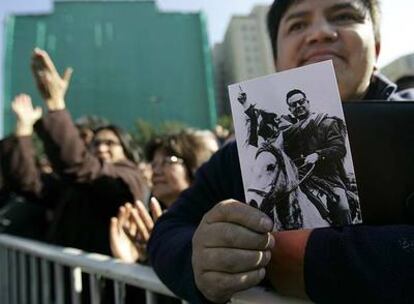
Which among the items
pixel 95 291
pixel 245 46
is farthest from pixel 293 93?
pixel 245 46

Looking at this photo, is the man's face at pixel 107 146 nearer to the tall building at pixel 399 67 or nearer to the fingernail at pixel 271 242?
the tall building at pixel 399 67

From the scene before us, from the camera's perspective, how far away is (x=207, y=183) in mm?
964

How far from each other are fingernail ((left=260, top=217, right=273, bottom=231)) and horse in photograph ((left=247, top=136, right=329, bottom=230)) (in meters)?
0.02

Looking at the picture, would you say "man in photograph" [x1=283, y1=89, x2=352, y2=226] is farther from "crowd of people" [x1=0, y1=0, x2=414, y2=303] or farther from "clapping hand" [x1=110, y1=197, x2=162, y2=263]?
"clapping hand" [x1=110, y1=197, x2=162, y2=263]

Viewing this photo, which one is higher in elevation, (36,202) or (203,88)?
(203,88)

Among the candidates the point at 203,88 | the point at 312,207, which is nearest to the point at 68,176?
the point at 312,207

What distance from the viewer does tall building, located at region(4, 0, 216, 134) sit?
85.5ft

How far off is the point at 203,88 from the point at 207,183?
2593cm

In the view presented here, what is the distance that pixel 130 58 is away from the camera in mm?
27375

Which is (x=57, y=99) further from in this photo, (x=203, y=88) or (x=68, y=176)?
(x=203, y=88)

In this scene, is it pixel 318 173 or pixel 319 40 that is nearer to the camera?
pixel 318 173

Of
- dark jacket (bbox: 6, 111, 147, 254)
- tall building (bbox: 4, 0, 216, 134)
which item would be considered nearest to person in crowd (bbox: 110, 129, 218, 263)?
dark jacket (bbox: 6, 111, 147, 254)

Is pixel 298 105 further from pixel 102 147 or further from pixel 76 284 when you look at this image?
pixel 102 147

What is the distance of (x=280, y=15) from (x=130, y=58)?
27.3 meters
